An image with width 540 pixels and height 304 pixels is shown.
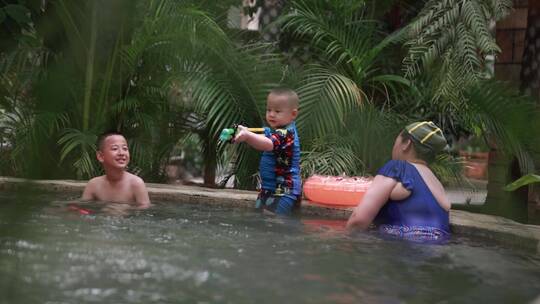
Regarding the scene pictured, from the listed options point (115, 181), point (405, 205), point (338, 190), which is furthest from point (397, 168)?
point (115, 181)

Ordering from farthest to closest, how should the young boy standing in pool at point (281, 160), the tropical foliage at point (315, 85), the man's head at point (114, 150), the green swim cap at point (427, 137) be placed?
the tropical foliage at point (315, 85) → the man's head at point (114, 150) → the young boy standing in pool at point (281, 160) → the green swim cap at point (427, 137)

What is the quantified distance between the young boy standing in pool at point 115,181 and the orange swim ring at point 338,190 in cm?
118

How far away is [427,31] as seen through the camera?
618 centimetres

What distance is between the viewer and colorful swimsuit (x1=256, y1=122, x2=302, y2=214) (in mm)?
4832

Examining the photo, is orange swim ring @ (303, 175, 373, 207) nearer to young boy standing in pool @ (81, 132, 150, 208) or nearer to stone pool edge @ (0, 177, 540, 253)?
stone pool edge @ (0, 177, 540, 253)

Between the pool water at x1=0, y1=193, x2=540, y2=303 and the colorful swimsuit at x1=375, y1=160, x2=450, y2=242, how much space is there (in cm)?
15

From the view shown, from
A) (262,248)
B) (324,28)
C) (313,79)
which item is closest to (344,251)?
(262,248)

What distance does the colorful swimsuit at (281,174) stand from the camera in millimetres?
4832

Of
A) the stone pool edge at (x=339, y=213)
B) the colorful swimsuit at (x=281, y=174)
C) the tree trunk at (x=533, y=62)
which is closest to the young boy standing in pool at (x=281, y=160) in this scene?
the colorful swimsuit at (x=281, y=174)

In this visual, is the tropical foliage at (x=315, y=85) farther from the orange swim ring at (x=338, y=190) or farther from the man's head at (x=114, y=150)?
the orange swim ring at (x=338, y=190)

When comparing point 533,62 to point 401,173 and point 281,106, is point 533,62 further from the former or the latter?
point 401,173

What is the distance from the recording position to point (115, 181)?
200 inches

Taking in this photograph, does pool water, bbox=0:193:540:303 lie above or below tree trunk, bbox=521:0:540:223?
below

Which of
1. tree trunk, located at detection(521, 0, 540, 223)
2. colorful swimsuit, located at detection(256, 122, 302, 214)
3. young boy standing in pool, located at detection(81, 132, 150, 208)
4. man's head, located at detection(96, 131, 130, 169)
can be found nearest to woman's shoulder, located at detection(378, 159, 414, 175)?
colorful swimsuit, located at detection(256, 122, 302, 214)
